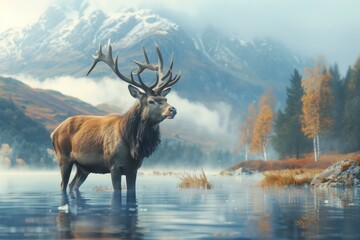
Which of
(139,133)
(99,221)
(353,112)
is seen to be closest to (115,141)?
(139,133)

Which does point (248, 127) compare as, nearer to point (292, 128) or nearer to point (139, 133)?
point (292, 128)

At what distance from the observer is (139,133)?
21.4 meters

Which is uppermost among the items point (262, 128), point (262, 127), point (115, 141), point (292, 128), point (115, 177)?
point (262, 127)

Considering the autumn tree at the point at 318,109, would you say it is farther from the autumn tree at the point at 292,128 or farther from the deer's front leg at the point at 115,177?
the deer's front leg at the point at 115,177

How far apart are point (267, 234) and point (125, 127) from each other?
444 inches

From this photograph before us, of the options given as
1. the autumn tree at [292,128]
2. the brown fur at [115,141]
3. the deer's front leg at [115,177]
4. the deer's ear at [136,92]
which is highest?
the autumn tree at [292,128]

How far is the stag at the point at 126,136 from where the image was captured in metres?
21.2

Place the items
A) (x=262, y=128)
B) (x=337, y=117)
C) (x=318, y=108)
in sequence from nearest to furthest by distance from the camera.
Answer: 1. (x=318, y=108)
2. (x=337, y=117)
3. (x=262, y=128)

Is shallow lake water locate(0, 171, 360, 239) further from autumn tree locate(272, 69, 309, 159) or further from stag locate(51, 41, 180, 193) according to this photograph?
autumn tree locate(272, 69, 309, 159)

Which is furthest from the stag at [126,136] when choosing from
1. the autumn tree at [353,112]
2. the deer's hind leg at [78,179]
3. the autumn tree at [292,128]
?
the autumn tree at [292,128]

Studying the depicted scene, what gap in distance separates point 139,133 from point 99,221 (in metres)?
8.55

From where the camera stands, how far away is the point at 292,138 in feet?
283

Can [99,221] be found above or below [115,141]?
below

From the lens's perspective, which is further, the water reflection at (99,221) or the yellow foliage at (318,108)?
the yellow foliage at (318,108)
